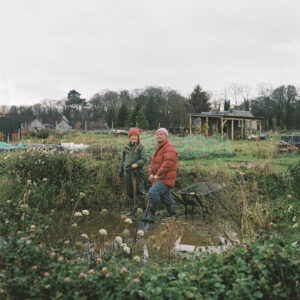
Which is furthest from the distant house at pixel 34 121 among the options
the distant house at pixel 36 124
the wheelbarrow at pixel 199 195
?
the wheelbarrow at pixel 199 195

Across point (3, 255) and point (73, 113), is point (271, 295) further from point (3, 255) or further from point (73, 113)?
point (73, 113)

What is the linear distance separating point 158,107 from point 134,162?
5435 centimetres

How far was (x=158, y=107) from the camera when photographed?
5969cm

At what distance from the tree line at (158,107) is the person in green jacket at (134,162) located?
42285 millimetres

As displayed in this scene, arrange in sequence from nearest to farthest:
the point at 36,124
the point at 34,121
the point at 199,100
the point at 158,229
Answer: the point at 158,229
the point at 199,100
the point at 36,124
the point at 34,121

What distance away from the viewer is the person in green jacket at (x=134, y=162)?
5.99 meters

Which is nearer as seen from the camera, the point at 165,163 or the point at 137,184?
the point at 165,163

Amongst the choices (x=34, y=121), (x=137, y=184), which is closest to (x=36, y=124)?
(x=34, y=121)

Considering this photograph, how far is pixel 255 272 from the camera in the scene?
2568 millimetres

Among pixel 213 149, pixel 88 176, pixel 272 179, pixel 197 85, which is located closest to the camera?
pixel 88 176

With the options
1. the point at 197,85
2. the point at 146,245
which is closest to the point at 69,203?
the point at 146,245

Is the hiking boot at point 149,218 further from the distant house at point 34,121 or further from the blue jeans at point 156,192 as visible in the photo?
the distant house at point 34,121

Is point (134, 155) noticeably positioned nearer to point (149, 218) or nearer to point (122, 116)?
point (149, 218)

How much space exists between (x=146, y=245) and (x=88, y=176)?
323 centimetres
